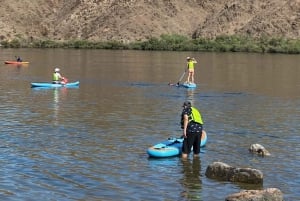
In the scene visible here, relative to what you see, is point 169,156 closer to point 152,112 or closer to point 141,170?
point 141,170

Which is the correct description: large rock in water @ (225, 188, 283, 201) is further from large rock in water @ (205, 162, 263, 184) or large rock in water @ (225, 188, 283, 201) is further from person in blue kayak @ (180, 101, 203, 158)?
person in blue kayak @ (180, 101, 203, 158)

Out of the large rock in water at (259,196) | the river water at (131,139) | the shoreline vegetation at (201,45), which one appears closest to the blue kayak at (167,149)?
the river water at (131,139)

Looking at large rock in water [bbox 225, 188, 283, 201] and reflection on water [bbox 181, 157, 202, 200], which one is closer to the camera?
large rock in water [bbox 225, 188, 283, 201]

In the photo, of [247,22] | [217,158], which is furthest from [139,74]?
[247,22]

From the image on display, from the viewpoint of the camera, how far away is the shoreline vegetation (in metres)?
114

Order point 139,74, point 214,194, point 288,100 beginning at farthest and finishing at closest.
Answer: point 139,74, point 288,100, point 214,194

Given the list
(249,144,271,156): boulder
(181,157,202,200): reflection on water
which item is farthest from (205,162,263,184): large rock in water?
(249,144,271,156): boulder

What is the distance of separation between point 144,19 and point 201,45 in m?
25.3

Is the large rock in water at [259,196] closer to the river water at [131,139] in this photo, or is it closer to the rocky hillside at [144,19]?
the river water at [131,139]

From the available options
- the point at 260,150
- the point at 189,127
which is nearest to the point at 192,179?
the point at 189,127

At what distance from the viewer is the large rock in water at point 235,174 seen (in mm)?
16500

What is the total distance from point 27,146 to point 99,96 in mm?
15908

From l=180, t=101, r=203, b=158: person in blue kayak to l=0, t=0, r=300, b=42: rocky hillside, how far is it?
368 feet

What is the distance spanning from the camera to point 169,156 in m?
19.4
